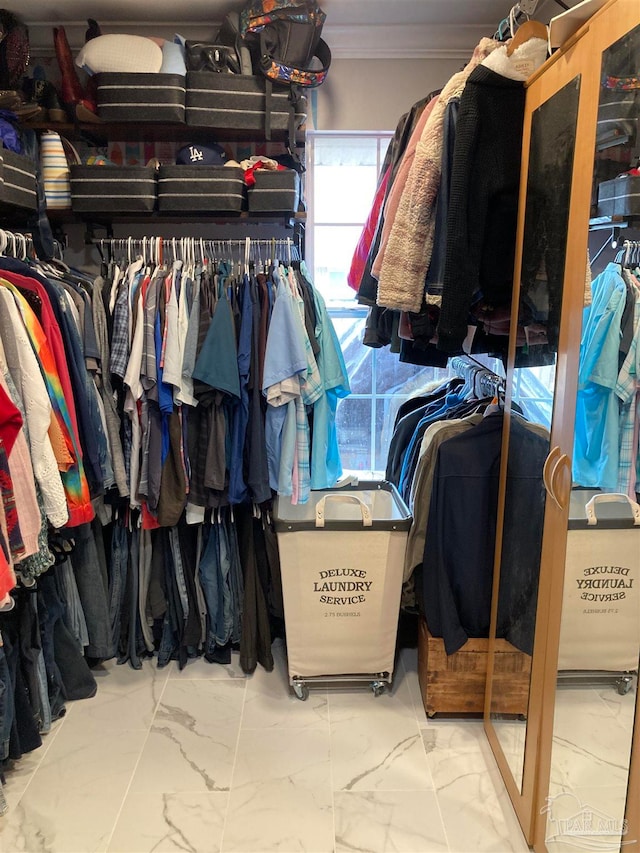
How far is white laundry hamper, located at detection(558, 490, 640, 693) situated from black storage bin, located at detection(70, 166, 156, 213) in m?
1.84

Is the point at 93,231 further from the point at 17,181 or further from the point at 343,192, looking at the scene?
the point at 343,192

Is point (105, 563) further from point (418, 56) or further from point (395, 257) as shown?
point (418, 56)

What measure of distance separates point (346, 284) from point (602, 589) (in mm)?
1974

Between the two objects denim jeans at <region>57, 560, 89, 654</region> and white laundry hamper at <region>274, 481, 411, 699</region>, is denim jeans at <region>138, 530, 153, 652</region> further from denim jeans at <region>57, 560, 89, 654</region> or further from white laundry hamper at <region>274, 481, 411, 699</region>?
white laundry hamper at <region>274, 481, 411, 699</region>

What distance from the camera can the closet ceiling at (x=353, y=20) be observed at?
236cm

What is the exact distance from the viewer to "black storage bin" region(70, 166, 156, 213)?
231 centimetres

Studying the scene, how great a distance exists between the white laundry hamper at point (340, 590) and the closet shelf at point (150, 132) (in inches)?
56.6

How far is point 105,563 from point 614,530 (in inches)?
76.4

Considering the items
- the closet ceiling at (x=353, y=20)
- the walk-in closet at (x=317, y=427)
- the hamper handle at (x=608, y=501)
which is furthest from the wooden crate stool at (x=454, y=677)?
the closet ceiling at (x=353, y=20)

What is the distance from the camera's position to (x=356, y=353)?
3000 mm

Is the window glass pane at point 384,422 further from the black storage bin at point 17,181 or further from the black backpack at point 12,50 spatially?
the black backpack at point 12,50

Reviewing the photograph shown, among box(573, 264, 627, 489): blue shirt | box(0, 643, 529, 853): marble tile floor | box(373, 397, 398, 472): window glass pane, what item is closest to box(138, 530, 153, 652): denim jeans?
box(0, 643, 529, 853): marble tile floor

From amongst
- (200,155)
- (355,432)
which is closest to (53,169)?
(200,155)

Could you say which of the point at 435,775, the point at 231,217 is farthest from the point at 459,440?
the point at 231,217
